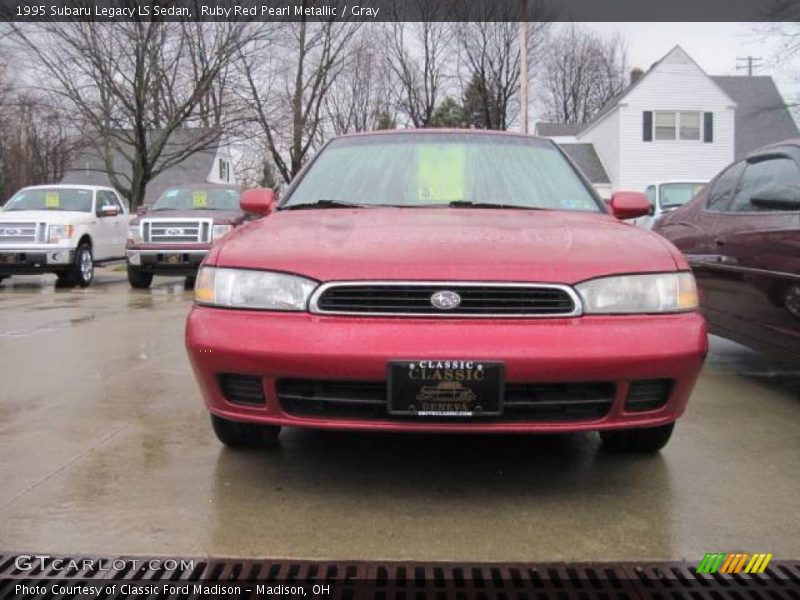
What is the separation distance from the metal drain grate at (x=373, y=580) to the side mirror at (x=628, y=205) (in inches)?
82.6

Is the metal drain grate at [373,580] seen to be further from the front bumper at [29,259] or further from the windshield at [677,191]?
the windshield at [677,191]

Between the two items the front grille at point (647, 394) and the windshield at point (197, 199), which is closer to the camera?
the front grille at point (647, 394)

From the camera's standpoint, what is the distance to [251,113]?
81.9 feet

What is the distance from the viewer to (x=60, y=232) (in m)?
11.3

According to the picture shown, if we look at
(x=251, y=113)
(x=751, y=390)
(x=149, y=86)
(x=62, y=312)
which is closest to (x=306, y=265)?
(x=751, y=390)

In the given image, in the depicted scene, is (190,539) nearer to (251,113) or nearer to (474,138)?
(474,138)

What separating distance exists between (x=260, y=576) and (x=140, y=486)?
3.00 feet

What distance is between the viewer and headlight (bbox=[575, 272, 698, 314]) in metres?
2.68

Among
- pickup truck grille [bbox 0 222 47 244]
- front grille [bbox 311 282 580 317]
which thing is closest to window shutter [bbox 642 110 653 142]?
pickup truck grille [bbox 0 222 47 244]

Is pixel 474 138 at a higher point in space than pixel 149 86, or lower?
lower

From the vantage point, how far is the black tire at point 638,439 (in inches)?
126

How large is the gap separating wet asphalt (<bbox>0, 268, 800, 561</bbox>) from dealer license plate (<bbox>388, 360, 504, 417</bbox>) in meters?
0.41

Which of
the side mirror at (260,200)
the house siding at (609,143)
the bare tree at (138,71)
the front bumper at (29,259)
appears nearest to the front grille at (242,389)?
the side mirror at (260,200)

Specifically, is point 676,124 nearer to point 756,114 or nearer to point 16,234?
point 756,114
